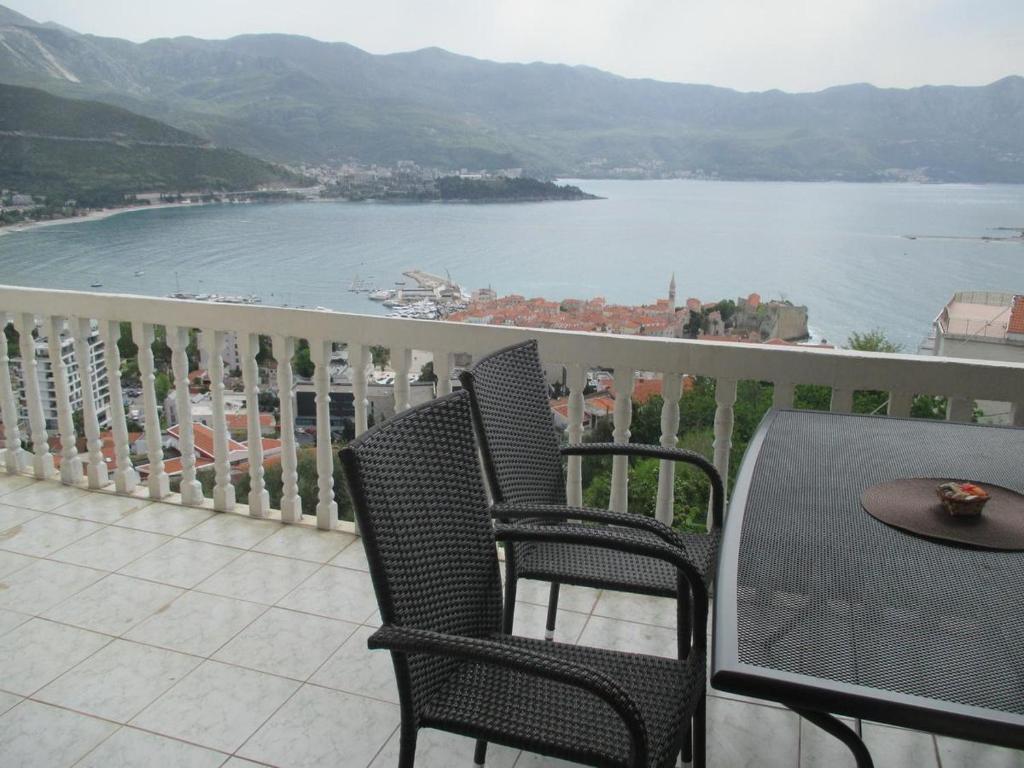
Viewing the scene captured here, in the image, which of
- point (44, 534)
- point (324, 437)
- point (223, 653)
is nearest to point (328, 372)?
point (324, 437)

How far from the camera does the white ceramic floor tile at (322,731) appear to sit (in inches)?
78.4

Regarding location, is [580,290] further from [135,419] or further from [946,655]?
[946,655]

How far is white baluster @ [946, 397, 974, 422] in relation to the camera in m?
2.37

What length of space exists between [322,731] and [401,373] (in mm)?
1387

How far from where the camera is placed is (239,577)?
293cm

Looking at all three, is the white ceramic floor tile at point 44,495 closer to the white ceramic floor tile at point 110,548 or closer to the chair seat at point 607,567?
the white ceramic floor tile at point 110,548

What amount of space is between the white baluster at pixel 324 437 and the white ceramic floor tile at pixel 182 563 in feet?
1.24

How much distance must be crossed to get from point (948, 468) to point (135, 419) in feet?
10.8

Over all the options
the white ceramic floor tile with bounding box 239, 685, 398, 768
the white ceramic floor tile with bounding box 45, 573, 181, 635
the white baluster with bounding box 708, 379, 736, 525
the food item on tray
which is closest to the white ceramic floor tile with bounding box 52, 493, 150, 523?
the white ceramic floor tile with bounding box 45, 573, 181, 635

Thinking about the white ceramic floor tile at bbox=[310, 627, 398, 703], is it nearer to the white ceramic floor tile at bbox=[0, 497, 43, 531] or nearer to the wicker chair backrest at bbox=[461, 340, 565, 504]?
the wicker chair backrest at bbox=[461, 340, 565, 504]

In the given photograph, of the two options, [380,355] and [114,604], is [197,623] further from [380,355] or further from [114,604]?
[380,355]

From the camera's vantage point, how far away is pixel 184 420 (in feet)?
11.3

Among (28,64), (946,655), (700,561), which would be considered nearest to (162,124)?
(28,64)

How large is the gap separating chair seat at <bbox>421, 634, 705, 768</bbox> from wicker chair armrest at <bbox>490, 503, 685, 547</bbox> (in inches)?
12.3
